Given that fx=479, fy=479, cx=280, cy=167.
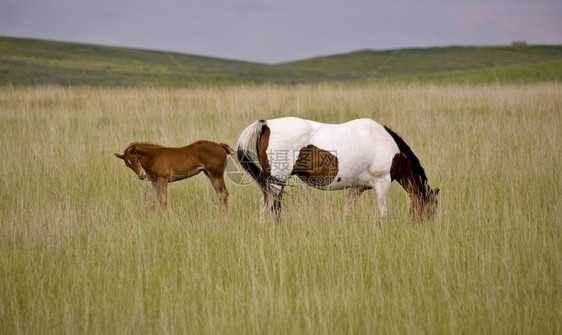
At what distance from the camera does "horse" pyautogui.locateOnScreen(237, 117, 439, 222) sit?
5449mm

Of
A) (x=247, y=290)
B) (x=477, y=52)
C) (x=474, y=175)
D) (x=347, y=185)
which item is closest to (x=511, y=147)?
(x=474, y=175)

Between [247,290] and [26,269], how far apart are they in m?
2.04

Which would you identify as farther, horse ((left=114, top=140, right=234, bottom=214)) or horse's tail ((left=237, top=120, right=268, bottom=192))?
horse ((left=114, top=140, right=234, bottom=214))

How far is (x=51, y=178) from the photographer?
7.60m

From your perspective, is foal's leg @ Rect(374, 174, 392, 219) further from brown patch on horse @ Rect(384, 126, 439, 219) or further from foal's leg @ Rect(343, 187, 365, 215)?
foal's leg @ Rect(343, 187, 365, 215)

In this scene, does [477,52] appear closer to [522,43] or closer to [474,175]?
[522,43]

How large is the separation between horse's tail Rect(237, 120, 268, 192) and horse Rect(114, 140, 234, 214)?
0.33 m

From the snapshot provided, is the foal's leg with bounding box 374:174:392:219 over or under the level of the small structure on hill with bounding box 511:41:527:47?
under

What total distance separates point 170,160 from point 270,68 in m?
68.5

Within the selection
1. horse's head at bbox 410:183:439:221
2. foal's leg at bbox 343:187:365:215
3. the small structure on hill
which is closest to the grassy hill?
the small structure on hill

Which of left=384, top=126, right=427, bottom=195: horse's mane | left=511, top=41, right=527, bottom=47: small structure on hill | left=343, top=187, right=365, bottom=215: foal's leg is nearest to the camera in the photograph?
left=384, top=126, right=427, bottom=195: horse's mane

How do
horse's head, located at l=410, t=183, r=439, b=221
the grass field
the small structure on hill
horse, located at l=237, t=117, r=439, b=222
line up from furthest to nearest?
the small structure on hill < horse's head, located at l=410, t=183, r=439, b=221 < horse, located at l=237, t=117, r=439, b=222 < the grass field

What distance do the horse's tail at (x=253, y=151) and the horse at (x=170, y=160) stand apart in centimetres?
33

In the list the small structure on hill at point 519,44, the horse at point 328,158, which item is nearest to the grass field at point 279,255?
the horse at point 328,158
